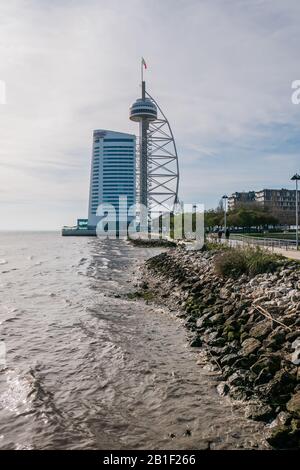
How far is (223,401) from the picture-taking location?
877cm

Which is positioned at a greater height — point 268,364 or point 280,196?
point 280,196

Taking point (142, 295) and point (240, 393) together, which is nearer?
point (240, 393)

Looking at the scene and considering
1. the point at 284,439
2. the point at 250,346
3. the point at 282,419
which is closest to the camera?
the point at 284,439

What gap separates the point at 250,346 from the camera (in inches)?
427

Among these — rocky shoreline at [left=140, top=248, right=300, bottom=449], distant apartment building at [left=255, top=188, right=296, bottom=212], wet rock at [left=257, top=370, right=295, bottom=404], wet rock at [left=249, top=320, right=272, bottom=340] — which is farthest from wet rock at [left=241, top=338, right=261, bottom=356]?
distant apartment building at [left=255, top=188, right=296, bottom=212]

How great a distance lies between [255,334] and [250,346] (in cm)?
90

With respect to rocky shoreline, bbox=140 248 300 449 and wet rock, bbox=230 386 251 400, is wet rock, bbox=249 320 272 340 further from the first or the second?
wet rock, bbox=230 386 251 400

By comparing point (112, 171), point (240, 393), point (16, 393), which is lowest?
point (16, 393)

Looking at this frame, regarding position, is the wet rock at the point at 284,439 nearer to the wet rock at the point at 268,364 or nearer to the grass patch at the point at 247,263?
the wet rock at the point at 268,364

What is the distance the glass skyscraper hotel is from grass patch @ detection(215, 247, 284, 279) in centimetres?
14580

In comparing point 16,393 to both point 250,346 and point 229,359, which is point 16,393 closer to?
point 229,359

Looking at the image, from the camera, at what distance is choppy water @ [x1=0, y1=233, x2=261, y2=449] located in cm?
754

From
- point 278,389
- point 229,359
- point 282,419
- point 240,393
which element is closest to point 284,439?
point 282,419
